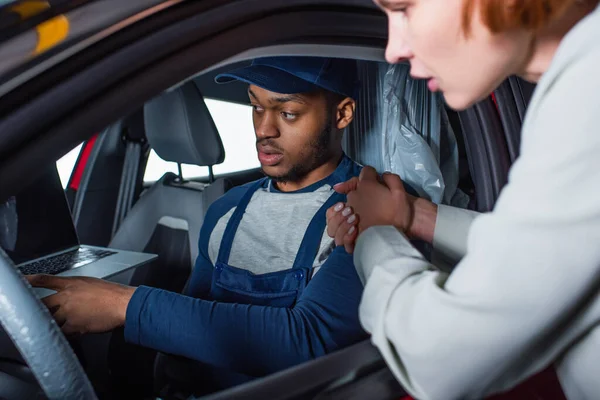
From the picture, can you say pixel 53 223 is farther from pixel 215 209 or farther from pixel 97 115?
pixel 97 115

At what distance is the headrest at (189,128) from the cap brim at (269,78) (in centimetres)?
73

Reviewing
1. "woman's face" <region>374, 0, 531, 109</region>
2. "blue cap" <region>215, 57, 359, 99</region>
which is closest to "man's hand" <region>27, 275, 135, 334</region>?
"blue cap" <region>215, 57, 359, 99</region>

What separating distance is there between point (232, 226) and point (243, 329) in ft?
1.55

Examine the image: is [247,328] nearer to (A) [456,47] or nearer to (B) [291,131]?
(B) [291,131]

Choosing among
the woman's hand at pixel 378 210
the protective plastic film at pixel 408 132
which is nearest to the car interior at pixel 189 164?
the protective plastic film at pixel 408 132

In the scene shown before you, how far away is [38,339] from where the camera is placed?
56 cm

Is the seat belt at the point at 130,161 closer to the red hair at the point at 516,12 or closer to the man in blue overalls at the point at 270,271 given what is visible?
the man in blue overalls at the point at 270,271

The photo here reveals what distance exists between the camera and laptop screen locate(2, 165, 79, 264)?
1825mm

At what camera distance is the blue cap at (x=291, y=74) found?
1413 millimetres

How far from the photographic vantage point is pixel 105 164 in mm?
3100

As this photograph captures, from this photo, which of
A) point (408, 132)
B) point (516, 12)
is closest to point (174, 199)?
point (408, 132)

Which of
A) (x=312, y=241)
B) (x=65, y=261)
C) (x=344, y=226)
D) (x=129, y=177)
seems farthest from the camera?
(x=129, y=177)

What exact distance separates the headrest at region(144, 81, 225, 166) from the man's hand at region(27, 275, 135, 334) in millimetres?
1107

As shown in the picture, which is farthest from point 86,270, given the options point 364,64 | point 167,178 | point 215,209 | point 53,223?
point 364,64
